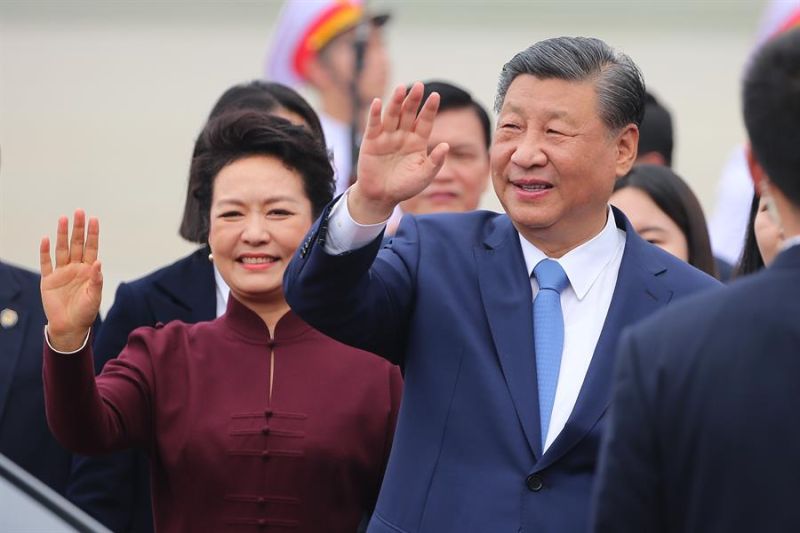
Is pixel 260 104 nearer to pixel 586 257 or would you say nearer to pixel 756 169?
pixel 586 257

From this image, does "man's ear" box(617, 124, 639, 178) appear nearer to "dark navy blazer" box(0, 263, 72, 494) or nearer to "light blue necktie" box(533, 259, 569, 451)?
"light blue necktie" box(533, 259, 569, 451)

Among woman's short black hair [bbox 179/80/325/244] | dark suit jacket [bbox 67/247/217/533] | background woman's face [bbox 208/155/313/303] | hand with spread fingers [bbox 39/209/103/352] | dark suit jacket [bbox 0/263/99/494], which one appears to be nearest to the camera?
hand with spread fingers [bbox 39/209/103/352]

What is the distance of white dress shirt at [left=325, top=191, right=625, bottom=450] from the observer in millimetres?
3246

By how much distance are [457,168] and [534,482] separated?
7.23 ft

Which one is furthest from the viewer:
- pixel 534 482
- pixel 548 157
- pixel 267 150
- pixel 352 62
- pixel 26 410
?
pixel 352 62

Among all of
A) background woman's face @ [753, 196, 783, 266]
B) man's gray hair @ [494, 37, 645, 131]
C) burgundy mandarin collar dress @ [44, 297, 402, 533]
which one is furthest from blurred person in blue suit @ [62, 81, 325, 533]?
background woman's face @ [753, 196, 783, 266]

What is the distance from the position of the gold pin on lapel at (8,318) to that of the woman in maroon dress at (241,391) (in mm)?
854

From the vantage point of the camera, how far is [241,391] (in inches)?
153

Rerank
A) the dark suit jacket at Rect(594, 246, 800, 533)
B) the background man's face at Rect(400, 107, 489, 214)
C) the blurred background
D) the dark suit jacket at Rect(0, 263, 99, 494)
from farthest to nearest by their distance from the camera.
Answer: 1. the blurred background
2. the background man's face at Rect(400, 107, 489, 214)
3. the dark suit jacket at Rect(0, 263, 99, 494)
4. the dark suit jacket at Rect(594, 246, 800, 533)

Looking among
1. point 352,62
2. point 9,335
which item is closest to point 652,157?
point 352,62

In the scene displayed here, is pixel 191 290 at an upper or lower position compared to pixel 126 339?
upper

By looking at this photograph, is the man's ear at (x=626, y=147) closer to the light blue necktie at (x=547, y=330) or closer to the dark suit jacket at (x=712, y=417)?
the light blue necktie at (x=547, y=330)

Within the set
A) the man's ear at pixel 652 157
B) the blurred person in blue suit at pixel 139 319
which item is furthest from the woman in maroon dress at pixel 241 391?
the man's ear at pixel 652 157

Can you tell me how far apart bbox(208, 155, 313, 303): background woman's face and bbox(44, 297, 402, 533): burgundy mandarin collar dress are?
16cm
